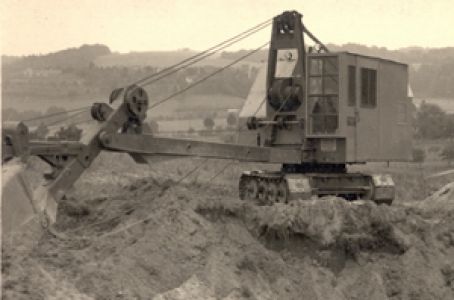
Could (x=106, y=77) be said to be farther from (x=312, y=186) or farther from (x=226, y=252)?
(x=226, y=252)

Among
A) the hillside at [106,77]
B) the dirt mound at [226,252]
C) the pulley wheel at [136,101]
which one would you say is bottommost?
the dirt mound at [226,252]

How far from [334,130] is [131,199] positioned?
14.1 feet

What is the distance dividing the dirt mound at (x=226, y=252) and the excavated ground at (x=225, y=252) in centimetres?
2

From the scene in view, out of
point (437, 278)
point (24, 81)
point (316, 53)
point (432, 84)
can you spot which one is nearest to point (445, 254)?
point (437, 278)

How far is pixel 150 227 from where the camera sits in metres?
9.02

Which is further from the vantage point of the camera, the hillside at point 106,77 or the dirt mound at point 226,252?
the hillside at point 106,77

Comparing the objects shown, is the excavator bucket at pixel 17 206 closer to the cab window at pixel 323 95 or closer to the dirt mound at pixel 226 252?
the dirt mound at pixel 226 252

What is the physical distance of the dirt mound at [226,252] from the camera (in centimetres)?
779

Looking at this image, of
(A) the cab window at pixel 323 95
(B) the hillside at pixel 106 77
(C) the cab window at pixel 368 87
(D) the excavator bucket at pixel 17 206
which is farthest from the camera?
Answer: (B) the hillside at pixel 106 77

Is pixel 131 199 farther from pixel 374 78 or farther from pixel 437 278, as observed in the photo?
pixel 374 78

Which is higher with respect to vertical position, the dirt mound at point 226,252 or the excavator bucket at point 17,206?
the excavator bucket at point 17,206

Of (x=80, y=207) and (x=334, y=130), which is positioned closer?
(x=80, y=207)

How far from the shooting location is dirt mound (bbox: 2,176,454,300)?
7789mm

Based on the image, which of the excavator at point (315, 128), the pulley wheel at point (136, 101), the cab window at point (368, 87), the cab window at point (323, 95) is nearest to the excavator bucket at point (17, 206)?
the pulley wheel at point (136, 101)
